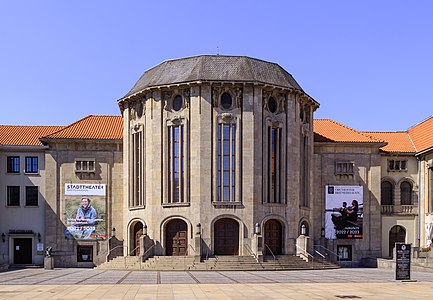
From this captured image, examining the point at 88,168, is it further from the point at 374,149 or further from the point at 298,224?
the point at 374,149

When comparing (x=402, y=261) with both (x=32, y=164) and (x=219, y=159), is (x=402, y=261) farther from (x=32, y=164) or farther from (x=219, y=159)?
(x=32, y=164)

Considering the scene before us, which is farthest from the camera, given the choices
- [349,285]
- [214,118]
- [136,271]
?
[214,118]

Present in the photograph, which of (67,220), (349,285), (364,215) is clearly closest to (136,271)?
(67,220)

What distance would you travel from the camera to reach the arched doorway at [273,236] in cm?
5562

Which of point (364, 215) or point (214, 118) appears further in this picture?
point (364, 215)

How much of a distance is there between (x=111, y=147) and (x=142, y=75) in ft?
23.9

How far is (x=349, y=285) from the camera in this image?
3394 centimetres

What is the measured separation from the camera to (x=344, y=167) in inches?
2473

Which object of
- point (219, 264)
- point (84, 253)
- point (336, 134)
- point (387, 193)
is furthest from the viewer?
point (336, 134)

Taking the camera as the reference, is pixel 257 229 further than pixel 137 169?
No

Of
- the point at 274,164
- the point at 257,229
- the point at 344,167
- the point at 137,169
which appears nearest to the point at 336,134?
the point at 344,167

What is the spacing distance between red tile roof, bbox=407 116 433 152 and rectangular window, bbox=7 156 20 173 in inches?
1482

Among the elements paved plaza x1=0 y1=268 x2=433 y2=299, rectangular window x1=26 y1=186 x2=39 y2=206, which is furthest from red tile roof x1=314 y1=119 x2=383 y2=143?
paved plaza x1=0 y1=268 x2=433 y2=299

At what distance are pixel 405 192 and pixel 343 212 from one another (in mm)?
7079
